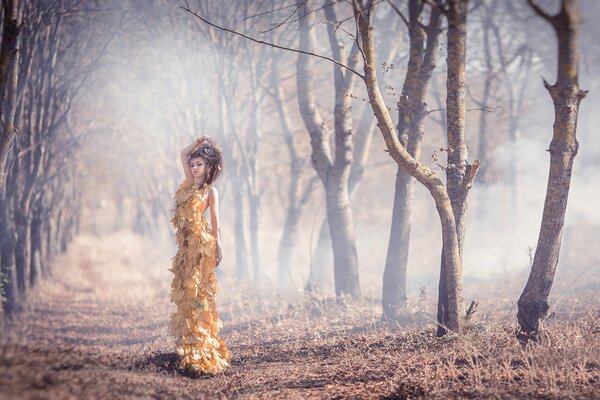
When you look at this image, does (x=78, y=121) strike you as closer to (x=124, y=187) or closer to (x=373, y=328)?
(x=373, y=328)

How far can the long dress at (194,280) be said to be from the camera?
18.7 feet

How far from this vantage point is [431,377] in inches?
203

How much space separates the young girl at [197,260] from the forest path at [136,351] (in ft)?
0.90

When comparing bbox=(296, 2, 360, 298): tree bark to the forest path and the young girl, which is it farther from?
the young girl

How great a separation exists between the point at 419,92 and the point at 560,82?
2409 millimetres

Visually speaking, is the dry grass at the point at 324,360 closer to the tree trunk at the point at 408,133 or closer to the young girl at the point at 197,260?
the young girl at the point at 197,260

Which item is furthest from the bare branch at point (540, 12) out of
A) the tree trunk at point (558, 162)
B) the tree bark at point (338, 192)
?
the tree bark at point (338, 192)

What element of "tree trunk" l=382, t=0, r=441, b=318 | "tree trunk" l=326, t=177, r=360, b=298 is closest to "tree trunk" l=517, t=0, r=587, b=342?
"tree trunk" l=382, t=0, r=441, b=318

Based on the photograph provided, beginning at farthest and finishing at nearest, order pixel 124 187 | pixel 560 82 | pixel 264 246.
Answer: pixel 124 187 → pixel 264 246 → pixel 560 82

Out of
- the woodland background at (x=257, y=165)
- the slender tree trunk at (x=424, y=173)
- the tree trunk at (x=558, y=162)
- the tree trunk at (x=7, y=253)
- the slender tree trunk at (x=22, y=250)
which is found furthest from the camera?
the slender tree trunk at (x=22, y=250)

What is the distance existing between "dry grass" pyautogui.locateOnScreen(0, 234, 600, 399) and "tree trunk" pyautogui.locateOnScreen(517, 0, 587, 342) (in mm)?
380

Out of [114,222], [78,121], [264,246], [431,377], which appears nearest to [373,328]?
[431,377]

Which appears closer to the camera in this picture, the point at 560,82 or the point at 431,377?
the point at 431,377

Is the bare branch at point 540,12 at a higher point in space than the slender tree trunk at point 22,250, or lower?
higher
